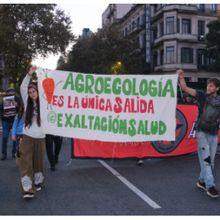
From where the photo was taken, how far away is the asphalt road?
141 inches

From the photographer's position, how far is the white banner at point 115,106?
17.2 ft

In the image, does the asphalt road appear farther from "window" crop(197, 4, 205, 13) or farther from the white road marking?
"window" crop(197, 4, 205, 13)

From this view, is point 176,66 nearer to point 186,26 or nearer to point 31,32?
point 186,26

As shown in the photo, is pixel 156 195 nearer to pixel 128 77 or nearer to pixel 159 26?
pixel 128 77

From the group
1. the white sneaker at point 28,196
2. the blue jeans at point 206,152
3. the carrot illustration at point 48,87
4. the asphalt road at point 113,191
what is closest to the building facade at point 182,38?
the asphalt road at point 113,191

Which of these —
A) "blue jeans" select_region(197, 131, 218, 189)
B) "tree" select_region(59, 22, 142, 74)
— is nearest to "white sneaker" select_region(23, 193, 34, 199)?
"blue jeans" select_region(197, 131, 218, 189)

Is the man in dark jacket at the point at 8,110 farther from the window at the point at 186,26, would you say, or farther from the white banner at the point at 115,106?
the window at the point at 186,26

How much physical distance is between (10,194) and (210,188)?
321 cm

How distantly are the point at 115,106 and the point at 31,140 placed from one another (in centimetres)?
189

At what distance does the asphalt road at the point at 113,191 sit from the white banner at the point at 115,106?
830mm

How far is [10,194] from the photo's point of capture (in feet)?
13.9

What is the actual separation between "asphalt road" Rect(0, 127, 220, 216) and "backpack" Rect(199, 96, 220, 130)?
113 cm

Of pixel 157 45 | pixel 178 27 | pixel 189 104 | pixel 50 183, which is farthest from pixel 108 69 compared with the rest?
pixel 50 183

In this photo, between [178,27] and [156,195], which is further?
[178,27]
